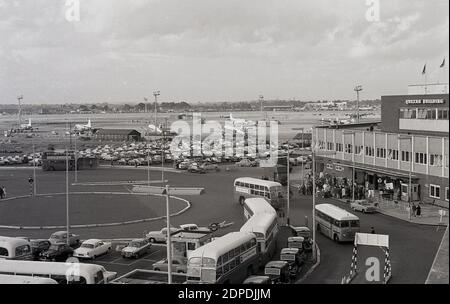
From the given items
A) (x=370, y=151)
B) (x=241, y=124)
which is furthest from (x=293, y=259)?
(x=241, y=124)

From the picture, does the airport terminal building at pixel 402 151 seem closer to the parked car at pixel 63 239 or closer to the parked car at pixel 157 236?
the parked car at pixel 157 236

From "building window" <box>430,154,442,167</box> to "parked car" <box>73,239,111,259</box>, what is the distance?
9808 mm

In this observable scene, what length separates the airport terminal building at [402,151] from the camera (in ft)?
52.0

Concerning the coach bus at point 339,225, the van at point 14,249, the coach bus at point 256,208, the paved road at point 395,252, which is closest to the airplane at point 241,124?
the coach bus at point 256,208

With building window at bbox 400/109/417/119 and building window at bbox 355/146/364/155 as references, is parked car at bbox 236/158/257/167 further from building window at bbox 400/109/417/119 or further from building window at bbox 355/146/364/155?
building window at bbox 400/109/417/119

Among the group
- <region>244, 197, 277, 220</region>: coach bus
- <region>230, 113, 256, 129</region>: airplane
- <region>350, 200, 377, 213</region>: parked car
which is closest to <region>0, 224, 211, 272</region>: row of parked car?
<region>244, 197, 277, 220</region>: coach bus

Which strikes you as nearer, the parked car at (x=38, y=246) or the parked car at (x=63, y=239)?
the parked car at (x=38, y=246)

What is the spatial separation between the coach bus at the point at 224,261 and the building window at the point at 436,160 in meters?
8.28

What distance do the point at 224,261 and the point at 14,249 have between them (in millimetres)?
4816

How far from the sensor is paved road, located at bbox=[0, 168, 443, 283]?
9.78 m

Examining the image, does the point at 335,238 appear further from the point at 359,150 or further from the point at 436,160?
the point at 359,150

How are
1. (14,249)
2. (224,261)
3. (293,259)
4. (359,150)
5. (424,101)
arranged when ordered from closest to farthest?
(224,261) < (293,259) < (14,249) < (424,101) < (359,150)

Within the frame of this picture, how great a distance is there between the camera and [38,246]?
37.5 feet

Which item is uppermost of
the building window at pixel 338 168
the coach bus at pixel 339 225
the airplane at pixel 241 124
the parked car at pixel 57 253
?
the airplane at pixel 241 124
